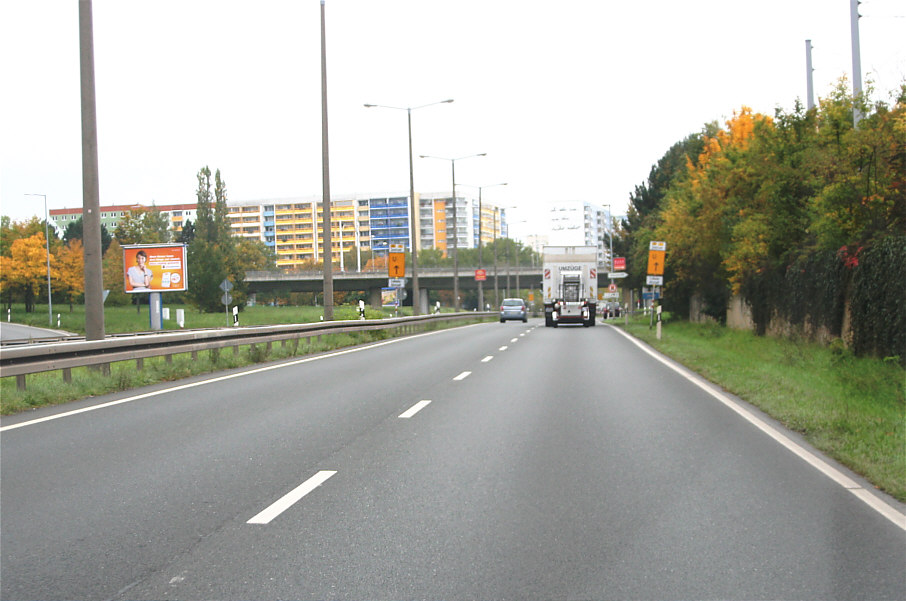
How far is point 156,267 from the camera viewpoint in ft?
185

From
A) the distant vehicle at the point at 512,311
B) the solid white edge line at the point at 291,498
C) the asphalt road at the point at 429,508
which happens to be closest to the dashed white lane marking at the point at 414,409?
the asphalt road at the point at 429,508

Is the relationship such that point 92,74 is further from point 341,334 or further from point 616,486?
point 341,334

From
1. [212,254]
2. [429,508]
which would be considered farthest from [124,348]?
[212,254]

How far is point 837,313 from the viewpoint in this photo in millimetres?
21234

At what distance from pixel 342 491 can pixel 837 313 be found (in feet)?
57.3

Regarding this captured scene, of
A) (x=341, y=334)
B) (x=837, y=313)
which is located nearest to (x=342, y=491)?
(x=837, y=313)

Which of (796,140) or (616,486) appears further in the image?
(796,140)

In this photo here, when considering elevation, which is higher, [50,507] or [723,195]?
[723,195]

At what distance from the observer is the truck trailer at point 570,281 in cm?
4700

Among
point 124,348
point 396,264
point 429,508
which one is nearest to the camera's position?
point 429,508

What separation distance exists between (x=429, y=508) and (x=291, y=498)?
1043 millimetres

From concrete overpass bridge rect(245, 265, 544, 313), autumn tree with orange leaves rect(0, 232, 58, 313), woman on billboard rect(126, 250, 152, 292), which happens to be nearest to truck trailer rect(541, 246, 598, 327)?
woman on billboard rect(126, 250, 152, 292)

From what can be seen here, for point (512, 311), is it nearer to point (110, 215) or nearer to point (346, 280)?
point (346, 280)

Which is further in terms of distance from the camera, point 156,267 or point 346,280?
point 346,280
